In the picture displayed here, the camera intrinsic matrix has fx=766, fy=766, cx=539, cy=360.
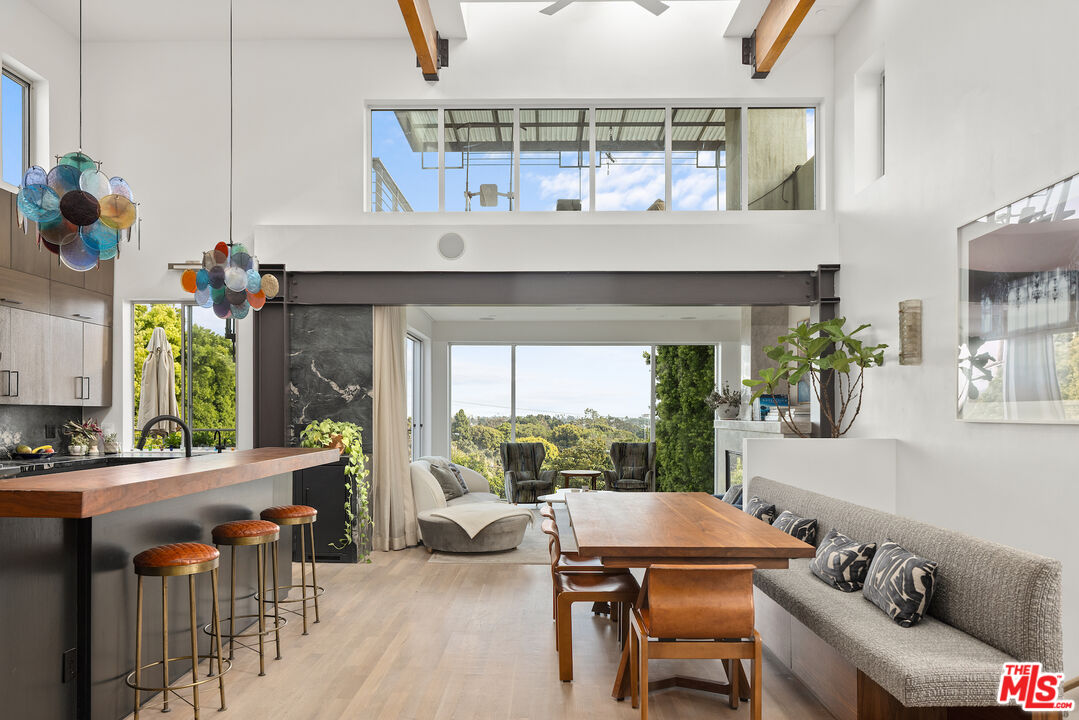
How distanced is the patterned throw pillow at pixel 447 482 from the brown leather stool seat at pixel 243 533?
386 cm

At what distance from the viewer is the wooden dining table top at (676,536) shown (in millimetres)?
3072

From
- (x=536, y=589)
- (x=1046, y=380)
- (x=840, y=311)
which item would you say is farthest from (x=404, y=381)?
(x=1046, y=380)

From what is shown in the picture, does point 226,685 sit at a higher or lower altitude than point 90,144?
lower

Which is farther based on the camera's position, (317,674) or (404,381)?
(404,381)

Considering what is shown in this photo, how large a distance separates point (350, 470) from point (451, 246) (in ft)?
6.95

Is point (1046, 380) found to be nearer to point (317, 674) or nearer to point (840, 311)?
point (840, 311)

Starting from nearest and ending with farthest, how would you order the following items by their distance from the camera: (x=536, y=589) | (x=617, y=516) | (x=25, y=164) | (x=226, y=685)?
(x=226, y=685) < (x=617, y=516) < (x=536, y=589) < (x=25, y=164)

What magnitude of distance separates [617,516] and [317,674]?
5.48 feet

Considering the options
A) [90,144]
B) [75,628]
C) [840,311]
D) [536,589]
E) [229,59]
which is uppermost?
[229,59]

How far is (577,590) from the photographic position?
145 inches

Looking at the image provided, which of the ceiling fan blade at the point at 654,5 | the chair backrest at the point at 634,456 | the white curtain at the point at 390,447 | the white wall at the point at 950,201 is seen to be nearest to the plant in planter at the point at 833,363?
the white wall at the point at 950,201

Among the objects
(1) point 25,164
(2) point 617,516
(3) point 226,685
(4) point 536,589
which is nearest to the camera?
(3) point 226,685

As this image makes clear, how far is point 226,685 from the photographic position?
3.55 m

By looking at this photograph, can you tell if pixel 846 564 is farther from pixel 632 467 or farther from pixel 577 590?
pixel 632 467
